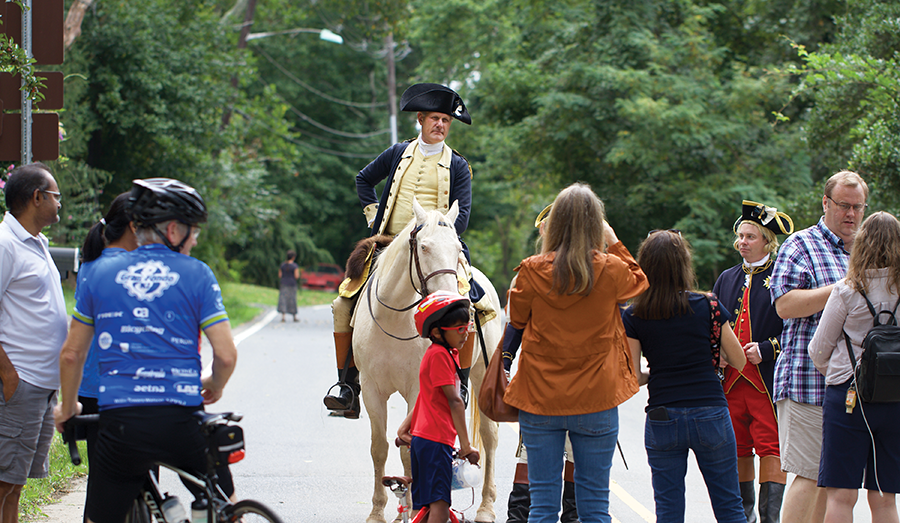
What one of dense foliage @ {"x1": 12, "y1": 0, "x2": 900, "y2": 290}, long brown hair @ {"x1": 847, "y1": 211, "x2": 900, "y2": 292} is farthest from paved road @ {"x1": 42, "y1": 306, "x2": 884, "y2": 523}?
dense foliage @ {"x1": 12, "y1": 0, "x2": 900, "y2": 290}

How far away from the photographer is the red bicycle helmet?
4402mm

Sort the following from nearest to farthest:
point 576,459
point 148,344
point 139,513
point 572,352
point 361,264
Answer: point 148,344
point 139,513
point 572,352
point 576,459
point 361,264

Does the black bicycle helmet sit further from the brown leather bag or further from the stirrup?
the stirrup

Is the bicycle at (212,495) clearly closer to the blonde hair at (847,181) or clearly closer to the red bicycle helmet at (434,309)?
the red bicycle helmet at (434,309)

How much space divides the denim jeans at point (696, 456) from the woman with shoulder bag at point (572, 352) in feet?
1.21

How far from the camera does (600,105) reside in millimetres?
20141

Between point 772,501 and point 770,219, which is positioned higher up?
point 770,219

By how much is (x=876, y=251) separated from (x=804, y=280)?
53 centimetres

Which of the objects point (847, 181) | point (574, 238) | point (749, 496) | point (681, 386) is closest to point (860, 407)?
point (681, 386)

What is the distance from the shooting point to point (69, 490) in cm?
637

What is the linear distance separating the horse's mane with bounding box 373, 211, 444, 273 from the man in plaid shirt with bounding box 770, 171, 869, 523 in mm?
2079

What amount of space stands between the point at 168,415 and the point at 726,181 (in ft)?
57.6

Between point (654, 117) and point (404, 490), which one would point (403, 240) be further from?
point (654, 117)

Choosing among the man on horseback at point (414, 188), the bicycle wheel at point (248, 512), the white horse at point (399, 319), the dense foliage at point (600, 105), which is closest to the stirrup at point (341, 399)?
the man on horseback at point (414, 188)
